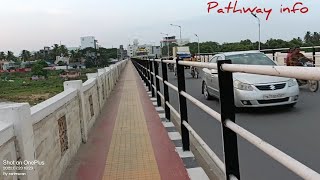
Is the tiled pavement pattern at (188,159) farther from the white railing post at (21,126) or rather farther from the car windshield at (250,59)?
the car windshield at (250,59)

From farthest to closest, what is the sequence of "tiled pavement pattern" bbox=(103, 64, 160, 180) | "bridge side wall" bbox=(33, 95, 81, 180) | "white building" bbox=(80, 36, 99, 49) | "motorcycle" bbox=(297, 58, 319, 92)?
"white building" bbox=(80, 36, 99, 49) → "motorcycle" bbox=(297, 58, 319, 92) → "tiled pavement pattern" bbox=(103, 64, 160, 180) → "bridge side wall" bbox=(33, 95, 81, 180)

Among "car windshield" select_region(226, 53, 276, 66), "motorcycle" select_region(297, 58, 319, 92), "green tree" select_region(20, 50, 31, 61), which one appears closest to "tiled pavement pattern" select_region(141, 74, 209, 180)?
"car windshield" select_region(226, 53, 276, 66)

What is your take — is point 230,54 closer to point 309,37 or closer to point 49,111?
point 49,111

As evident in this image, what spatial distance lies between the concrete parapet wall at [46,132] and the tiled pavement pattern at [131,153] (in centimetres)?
58

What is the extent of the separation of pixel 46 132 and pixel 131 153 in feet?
5.84

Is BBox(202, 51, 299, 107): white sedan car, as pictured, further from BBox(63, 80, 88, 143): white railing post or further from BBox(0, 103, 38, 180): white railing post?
BBox(0, 103, 38, 180): white railing post

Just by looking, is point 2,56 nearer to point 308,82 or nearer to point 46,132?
point 308,82

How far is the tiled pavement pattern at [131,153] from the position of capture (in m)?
4.71

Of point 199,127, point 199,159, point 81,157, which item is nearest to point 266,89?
point 199,127

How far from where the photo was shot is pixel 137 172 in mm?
4742

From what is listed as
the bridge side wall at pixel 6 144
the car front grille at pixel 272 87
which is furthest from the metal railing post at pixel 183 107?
the car front grille at pixel 272 87

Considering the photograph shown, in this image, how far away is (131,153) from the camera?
18.6 ft

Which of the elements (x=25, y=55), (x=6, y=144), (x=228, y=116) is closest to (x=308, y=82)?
(x=228, y=116)

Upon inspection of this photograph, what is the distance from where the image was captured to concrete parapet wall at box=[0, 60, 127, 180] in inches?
125
